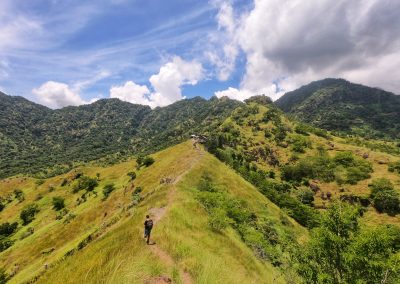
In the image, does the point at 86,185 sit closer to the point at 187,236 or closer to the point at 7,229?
the point at 7,229

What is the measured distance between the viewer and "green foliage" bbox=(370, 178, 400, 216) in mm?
132625

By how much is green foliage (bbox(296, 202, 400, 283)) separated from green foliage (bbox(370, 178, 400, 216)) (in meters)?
125

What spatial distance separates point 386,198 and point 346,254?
132 meters

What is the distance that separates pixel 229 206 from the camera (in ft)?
155

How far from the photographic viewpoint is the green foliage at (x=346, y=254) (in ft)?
82.1

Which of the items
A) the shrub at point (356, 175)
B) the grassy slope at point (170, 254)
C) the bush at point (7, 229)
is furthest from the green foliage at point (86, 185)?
the shrub at point (356, 175)

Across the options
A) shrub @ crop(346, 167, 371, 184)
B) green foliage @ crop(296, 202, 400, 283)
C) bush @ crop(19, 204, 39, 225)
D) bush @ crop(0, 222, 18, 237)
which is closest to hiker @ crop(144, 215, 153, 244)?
green foliage @ crop(296, 202, 400, 283)

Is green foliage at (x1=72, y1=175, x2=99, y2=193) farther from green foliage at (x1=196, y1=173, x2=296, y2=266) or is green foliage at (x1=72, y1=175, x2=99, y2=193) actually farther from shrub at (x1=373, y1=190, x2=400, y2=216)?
shrub at (x1=373, y1=190, x2=400, y2=216)

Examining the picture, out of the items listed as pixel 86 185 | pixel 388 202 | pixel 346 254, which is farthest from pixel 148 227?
pixel 388 202

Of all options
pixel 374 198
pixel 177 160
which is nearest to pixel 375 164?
pixel 374 198

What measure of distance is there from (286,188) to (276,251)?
111574mm

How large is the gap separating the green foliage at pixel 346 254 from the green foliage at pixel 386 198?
410 feet

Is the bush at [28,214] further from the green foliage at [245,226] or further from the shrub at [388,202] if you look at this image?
the shrub at [388,202]

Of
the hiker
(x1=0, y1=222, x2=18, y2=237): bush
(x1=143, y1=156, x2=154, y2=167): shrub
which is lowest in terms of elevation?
(x1=0, y1=222, x2=18, y2=237): bush
